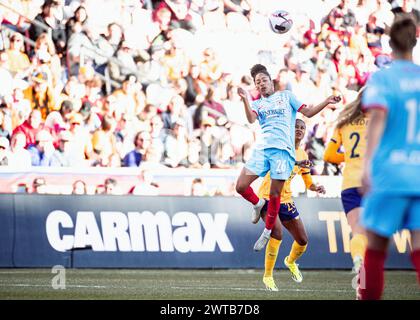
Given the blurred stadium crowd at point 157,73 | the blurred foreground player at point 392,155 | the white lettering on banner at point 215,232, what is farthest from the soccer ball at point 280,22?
the blurred foreground player at point 392,155

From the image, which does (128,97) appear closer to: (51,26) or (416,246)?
(51,26)

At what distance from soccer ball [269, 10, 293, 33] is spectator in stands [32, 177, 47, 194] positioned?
247 inches

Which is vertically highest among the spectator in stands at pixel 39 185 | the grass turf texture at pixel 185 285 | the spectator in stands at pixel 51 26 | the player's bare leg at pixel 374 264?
the spectator in stands at pixel 51 26

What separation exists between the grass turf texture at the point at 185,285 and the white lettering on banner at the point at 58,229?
24.8 inches

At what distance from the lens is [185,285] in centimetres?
1348

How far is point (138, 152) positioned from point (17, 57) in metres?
3.30

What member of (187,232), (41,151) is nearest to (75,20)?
(41,151)

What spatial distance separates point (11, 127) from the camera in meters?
18.9

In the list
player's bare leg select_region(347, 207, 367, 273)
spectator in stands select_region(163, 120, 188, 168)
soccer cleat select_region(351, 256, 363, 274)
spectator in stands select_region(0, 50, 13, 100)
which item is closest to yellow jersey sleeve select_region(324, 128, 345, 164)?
player's bare leg select_region(347, 207, 367, 273)

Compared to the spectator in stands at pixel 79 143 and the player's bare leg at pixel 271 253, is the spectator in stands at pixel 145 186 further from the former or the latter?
the player's bare leg at pixel 271 253

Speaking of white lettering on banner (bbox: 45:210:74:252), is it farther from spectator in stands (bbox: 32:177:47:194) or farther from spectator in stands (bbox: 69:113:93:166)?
spectator in stands (bbox: 69:113:93:166)

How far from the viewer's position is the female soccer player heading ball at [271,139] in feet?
41.5

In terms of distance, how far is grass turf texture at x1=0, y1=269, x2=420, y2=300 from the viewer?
11508 mm
